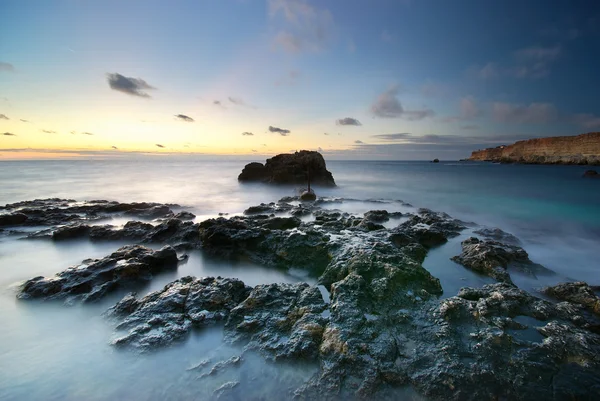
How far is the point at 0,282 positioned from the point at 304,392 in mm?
8336

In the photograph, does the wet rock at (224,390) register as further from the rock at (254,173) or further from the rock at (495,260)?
the rock at (254,173)

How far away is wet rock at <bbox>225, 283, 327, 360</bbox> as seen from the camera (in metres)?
3.96

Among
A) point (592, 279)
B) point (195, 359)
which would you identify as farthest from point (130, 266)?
point (592, 279)

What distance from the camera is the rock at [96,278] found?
5.79 metres

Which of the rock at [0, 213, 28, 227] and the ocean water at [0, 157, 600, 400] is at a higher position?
the rock at [0, 213, 28, 227]

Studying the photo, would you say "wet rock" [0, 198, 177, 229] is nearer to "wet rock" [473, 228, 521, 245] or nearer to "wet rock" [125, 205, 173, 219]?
"wet rock" [125, 205, 173, 219]

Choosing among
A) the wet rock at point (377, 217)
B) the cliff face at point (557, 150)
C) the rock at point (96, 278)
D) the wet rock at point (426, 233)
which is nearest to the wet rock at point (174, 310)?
the rock at point (96, 278)

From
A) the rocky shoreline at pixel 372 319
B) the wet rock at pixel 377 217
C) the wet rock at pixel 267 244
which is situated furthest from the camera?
the wet rock at pixel 377 217

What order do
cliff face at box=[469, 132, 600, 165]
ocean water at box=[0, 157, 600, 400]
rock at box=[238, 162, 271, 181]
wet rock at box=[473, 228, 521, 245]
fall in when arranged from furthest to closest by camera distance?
cliff face at box=[469, 132, 600, 165], rock at box=[238, 162, 271, 181], wet rock at box=[473, 228, 521, 245], ocean water at box=[0, 157, 600, 400]

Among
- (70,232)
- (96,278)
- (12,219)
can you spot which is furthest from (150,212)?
(96,278)

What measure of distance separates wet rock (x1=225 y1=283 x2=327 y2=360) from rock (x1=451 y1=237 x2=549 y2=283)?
458 cm

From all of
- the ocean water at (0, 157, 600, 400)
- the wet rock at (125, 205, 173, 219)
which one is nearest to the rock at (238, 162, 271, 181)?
the wet rock at (125, 205, 173, 219)

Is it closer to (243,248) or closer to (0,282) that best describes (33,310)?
(0,282)

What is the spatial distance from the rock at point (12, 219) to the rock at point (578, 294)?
60.3ft
